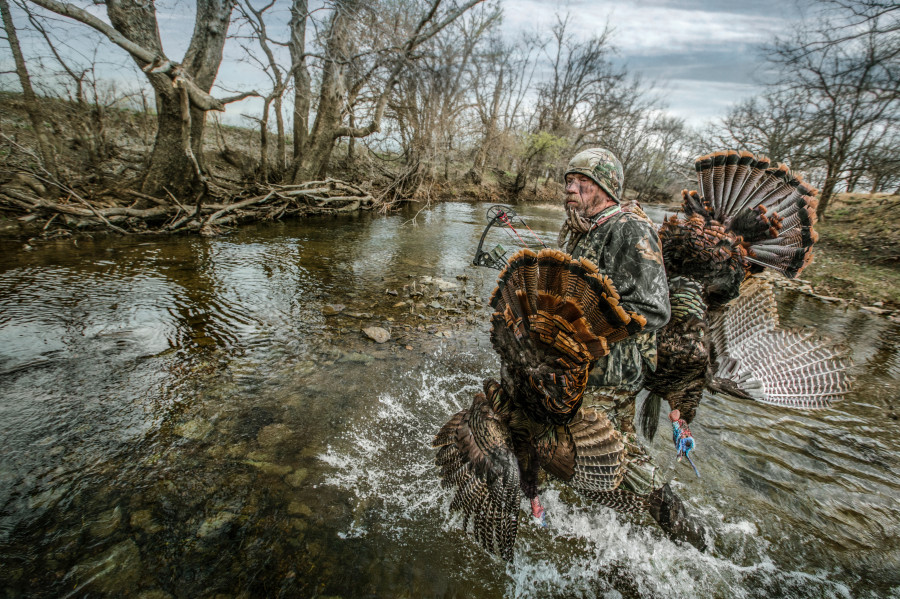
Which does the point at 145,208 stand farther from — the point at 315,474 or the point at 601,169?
the point at 601,169

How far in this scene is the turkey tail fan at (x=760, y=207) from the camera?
9.24 feet

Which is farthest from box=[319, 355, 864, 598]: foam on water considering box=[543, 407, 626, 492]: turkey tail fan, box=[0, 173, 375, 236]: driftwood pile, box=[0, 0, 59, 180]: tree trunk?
box=[0, 0, 59, 180]: tree trunk

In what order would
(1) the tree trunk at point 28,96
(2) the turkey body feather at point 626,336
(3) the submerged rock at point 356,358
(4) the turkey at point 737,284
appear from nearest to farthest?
(2) the turkey body feather at point 626,336 < (4) the turkey at point 737,284 < (3) the submerged rock at point 356,358 < (1) the tree trunk at point 28,96

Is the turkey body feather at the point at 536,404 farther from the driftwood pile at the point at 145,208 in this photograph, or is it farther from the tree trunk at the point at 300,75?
the tree trunk at the point at 300,75

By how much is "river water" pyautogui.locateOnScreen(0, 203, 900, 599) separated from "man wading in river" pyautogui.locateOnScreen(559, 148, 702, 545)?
50 cm

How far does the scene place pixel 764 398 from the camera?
9.25ft

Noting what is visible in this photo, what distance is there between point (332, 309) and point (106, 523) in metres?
3.46

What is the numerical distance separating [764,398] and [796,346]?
607mm

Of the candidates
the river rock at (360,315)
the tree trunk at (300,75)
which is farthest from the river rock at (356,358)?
the tree trunk at (300,75)

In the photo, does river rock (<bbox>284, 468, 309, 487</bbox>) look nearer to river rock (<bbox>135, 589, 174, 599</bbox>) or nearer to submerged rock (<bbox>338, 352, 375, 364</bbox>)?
river rock (<bbox>135, 589, 174, 599</bbox>)

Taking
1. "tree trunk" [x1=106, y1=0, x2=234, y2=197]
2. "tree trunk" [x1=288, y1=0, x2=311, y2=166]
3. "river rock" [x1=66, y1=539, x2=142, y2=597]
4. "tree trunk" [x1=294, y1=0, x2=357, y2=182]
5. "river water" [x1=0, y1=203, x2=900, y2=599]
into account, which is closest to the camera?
"river rock" [x1=66, y1=539, x2=142, y2=597]

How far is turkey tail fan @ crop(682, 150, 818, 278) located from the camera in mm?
2816

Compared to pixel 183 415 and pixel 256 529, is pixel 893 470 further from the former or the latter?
pixel 183 415

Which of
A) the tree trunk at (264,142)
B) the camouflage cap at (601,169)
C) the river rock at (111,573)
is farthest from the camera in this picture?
the tree trunk at (264,142)
